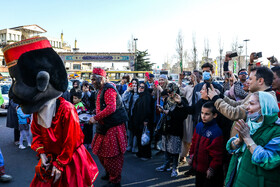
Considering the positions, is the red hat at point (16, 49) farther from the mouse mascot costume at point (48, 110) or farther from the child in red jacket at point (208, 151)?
the child in red jacket at point (208, 151)

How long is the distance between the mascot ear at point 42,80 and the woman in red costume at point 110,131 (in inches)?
62.6

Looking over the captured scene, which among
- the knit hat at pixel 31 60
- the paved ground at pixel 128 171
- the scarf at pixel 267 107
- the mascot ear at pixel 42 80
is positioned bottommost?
the paved ground at pixel 128 171

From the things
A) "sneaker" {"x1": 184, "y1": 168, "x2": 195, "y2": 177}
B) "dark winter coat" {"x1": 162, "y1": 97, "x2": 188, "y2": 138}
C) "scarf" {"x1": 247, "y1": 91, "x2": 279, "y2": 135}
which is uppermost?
"scarf" {"x1": 247, "y1": 91, "x2": 279, "y2": 135}

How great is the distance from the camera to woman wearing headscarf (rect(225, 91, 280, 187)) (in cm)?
196

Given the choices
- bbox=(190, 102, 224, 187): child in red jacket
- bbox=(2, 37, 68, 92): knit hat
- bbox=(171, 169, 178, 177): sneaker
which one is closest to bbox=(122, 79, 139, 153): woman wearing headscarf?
bbox=(171, 169, 178, 177): sneaker

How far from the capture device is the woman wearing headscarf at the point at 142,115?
5.28 m

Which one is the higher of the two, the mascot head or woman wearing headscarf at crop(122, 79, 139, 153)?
the mascot head

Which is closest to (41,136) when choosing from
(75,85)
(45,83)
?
(45,83)

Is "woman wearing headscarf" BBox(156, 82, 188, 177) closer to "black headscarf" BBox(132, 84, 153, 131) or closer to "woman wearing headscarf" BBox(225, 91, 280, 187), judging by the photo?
"black headscarf" BBox(132, 84, 153, 131)

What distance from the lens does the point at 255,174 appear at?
206cm

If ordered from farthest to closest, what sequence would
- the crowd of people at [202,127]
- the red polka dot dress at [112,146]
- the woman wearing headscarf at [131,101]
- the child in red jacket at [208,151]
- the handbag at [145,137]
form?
the woman wearing headscarf at [131,101], the handbag at [145,137], the red polka dot dress at [112,146], the child in red jacket at [208,151], the crowd of people at [202,127]

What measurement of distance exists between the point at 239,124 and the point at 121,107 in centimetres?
225

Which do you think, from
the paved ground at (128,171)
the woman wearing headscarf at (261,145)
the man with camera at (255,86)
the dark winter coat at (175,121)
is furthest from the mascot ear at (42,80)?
the dark winter coat at (175,121)

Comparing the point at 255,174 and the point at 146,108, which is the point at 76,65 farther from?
the point at 255,174
